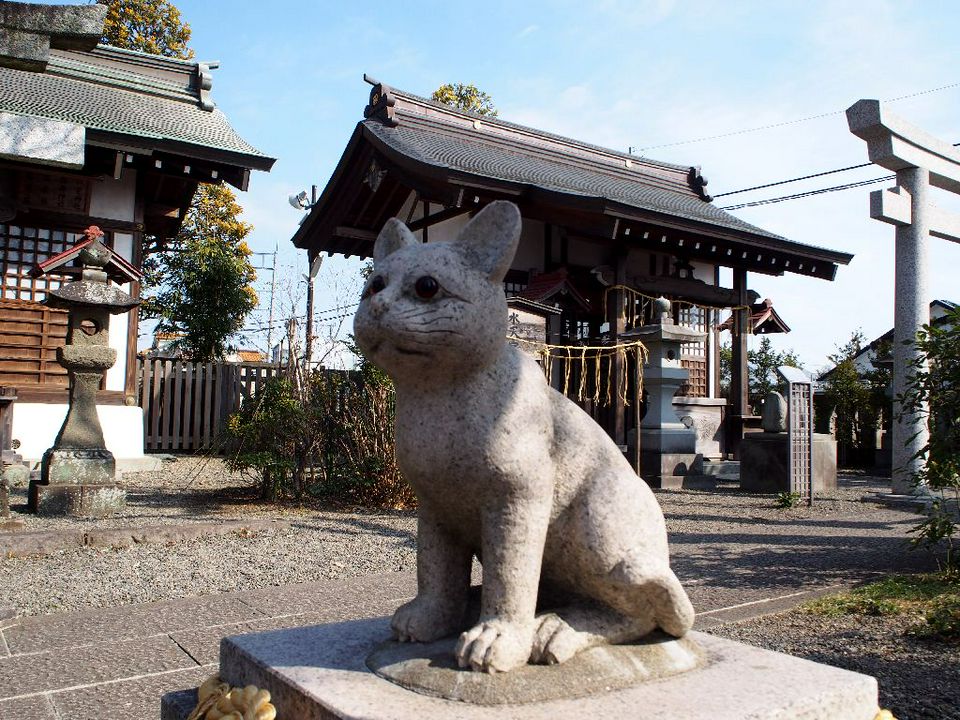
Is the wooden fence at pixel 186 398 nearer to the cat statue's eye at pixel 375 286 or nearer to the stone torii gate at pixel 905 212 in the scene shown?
the stone torii gate at pixel 905 212

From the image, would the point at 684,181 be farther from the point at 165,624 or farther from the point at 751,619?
the point at 165,624

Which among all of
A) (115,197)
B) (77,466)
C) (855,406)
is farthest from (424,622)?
(855,406)

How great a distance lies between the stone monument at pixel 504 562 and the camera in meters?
1.85

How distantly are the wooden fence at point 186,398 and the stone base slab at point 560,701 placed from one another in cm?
1146

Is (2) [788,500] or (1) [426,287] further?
(2) [788,500]

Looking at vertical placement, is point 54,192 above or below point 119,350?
above

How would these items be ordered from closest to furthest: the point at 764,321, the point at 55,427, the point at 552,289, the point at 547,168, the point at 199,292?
the point at 55,427 < the point at 552,289 < the point at 547,168 < the point at 199,292 < the point at 764,321

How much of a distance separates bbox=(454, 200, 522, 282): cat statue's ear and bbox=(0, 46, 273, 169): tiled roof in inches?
350

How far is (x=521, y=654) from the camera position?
1.89 m

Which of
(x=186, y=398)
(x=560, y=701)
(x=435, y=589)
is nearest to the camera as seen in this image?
(x=560, y=701)

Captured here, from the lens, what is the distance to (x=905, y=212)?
31.3 ft

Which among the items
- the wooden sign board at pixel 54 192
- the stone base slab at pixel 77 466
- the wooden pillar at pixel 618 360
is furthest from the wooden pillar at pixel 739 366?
the wooden sign board at pixel 54 192

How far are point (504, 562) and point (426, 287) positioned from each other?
71 cm

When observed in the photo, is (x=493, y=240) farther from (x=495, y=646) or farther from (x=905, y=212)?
(x=905, y=212)
